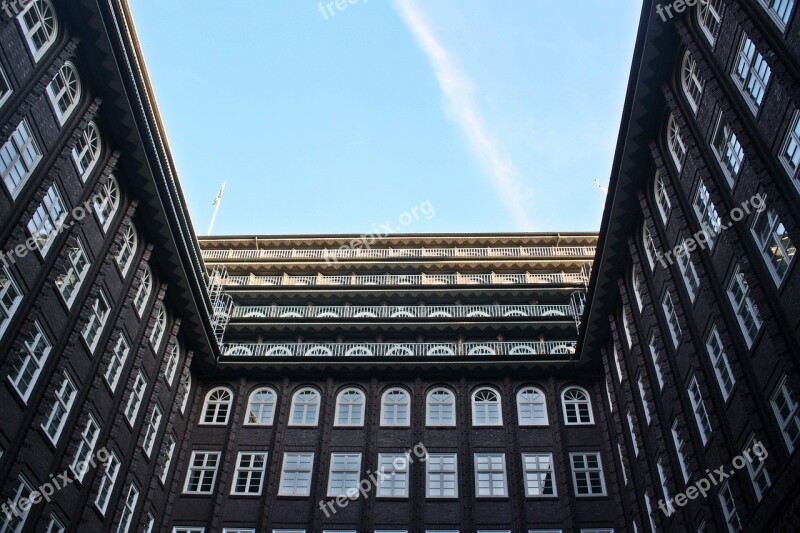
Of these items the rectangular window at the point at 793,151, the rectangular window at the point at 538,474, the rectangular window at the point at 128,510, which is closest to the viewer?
the rectangular window at the point at 793,151

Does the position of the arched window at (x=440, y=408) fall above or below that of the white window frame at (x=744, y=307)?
above

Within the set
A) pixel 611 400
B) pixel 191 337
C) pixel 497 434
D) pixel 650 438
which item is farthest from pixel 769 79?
pixel 191 337

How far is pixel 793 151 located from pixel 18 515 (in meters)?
26.2

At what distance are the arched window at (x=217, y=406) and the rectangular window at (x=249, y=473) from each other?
2.69 m

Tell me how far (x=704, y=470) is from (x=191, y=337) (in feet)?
86.4

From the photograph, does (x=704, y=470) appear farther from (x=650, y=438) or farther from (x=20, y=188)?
(x=20, y=188)

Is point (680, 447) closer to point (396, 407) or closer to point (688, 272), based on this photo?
point (688, 272)

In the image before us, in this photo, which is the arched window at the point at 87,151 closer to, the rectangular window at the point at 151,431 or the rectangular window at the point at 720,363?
the rectangular window at the point at 151,431

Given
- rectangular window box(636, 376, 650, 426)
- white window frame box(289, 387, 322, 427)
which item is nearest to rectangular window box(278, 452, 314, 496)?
white window frame box(289, 387, 322, 427)

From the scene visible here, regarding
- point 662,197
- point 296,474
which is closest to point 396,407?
point 296,474

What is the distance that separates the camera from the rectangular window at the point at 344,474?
37812 millimetres

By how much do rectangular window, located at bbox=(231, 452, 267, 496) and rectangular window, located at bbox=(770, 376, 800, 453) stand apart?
25133 mm

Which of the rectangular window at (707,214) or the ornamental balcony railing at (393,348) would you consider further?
the ornamental balcony railing at (393,348)

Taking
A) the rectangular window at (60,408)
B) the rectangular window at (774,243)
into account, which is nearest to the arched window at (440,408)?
the rectangular window at (60,408)
